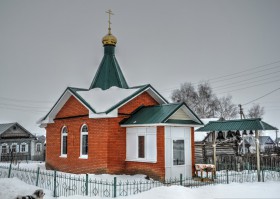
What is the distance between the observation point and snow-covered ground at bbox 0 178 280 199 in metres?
10.2

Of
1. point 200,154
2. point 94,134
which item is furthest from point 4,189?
point 200,154

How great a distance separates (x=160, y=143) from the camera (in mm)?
14578

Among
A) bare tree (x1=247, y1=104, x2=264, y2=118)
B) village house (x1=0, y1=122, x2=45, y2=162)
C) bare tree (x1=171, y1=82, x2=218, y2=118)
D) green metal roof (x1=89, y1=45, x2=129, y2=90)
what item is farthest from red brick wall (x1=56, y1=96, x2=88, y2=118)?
bare tree (x1=247, y1=104, x2=264, y2=118)

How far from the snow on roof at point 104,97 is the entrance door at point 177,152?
3664 mm

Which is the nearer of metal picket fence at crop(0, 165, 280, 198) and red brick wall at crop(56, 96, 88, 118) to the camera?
metal picket fence at crop(0, 165, 280, 198)

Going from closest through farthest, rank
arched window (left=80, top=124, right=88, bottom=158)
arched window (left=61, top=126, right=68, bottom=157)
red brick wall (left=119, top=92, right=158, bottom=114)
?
red brick wall (left=119, top=92, right=158, bottom=114)
arched window (left=80, top=124, right=88, bottom=158)
arched window (left=61, top=126, right=68, bottom=157)

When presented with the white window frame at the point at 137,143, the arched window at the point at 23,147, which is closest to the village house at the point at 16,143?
the arched window at the point at 23,147

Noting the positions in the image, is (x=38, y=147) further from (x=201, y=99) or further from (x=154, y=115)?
(x=154, y=115)

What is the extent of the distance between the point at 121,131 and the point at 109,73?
4902mm

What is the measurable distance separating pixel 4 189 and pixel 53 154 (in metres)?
7.42

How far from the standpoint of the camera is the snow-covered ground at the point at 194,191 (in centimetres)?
1024

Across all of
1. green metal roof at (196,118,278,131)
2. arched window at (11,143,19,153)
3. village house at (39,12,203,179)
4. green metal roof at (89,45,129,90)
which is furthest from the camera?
arched window at (11,143,19,153)

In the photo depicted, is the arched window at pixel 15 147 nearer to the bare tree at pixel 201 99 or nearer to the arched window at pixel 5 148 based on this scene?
the arched window at pixel 5 148

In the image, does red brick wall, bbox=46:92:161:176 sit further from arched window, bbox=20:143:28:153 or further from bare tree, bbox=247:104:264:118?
bare tree, bbox=247:104:264:118
